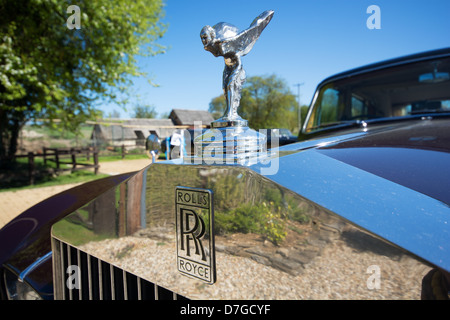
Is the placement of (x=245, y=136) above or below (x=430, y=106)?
below

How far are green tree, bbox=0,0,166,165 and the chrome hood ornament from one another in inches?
278

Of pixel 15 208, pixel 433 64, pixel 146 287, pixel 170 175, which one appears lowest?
pixel 15 208

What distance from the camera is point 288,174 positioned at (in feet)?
2.73

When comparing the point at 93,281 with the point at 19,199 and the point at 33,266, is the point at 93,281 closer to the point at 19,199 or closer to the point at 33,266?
the point at 33,266

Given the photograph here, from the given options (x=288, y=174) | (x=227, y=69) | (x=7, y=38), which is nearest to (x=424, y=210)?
(x=288, y=174)

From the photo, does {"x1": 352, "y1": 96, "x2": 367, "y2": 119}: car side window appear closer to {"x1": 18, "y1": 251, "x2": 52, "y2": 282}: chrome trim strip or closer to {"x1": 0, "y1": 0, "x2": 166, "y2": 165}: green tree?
{"x1": 18, "y1": 251, "x2": 52, "y2": 282}: chrome trim strip

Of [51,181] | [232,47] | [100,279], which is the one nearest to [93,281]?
[100,279]

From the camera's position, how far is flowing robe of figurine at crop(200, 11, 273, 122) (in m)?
1.08

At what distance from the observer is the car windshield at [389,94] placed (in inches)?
91.9

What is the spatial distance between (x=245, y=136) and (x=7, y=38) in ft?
26.5

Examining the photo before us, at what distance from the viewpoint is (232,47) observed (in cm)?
112

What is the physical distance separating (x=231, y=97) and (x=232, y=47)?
0.62 ft

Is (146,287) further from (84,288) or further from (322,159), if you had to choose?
(322,159)

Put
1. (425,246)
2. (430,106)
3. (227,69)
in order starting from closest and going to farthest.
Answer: (425,246) → (227,69) → (430,106)
